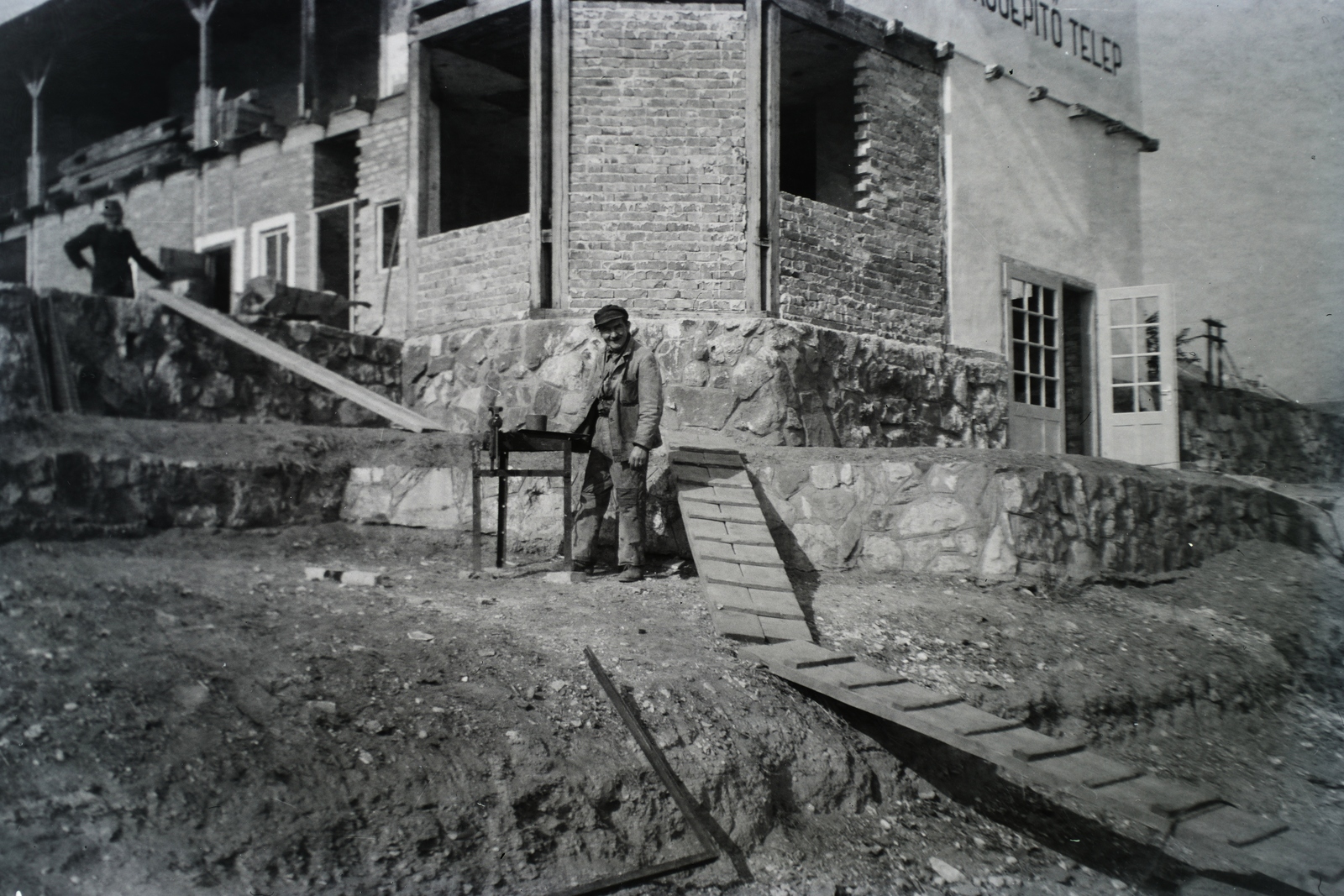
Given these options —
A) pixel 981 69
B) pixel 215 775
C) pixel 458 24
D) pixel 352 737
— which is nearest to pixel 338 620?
pixel 352 737

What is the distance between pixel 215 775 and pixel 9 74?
16.7m

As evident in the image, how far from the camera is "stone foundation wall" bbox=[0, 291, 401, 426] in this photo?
741cm

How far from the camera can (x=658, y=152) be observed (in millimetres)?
8883

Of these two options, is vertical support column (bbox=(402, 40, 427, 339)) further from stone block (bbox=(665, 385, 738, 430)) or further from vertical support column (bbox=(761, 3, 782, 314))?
vertical support column (bbox=(761, 3, 782, 314))

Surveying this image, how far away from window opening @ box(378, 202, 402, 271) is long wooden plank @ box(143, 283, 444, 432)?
3016 mm

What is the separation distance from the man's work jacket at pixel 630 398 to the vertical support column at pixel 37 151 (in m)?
12.8

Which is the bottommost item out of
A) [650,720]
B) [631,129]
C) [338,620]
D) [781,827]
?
[781,827]

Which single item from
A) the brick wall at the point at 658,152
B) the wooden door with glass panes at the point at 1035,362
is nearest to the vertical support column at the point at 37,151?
the brick wall at the point at 658,152

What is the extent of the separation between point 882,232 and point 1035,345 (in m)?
2.58

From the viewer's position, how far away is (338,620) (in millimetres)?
4824

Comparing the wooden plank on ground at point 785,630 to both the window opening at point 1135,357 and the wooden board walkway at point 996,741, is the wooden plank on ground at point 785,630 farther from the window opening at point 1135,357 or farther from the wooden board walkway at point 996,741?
the window opening at point 1135,357

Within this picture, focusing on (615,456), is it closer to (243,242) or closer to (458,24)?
(458,24)

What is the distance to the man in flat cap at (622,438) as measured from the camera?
6.14 metres

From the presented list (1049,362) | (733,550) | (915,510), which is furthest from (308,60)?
(915,510)
